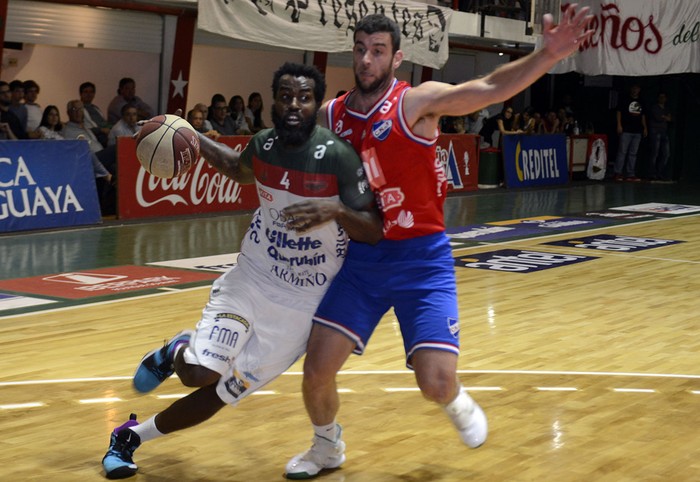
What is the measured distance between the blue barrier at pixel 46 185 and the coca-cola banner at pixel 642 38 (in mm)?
12257

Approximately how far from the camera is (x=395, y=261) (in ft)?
15.8

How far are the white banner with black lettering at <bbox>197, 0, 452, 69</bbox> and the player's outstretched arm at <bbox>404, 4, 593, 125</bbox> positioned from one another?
11.5 metres

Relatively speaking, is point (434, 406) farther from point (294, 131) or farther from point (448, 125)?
point (448, 125)

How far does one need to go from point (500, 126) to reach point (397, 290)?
17.1 m

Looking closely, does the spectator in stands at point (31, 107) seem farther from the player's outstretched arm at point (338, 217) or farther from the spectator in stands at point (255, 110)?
the player's outstretched arm at point (338, 217)

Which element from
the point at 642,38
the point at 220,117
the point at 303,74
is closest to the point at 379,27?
the point at 303,74

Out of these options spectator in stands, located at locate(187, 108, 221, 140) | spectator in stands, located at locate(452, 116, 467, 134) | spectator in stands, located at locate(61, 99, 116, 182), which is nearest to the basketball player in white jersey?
spectator in stands, located at locate(61, 99, 116, 182)

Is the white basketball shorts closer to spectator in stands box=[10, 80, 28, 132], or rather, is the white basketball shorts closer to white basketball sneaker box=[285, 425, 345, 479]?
white basketball sneaker box=[285, 425, 345, 479]

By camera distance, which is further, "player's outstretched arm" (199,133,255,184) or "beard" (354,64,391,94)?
"player's outstretched arm" (199,133,255,184)

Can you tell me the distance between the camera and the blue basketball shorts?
15.6 ft

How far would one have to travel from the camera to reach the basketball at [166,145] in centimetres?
500

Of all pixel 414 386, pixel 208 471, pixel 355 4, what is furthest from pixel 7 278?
pixel 355 4

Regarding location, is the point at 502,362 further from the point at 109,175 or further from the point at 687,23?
the point at 687,23

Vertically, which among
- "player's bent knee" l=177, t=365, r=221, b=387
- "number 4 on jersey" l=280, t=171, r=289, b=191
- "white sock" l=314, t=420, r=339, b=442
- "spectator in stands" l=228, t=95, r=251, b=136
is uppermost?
"spectator in stands" l=228, t=95, r=251, b=136
